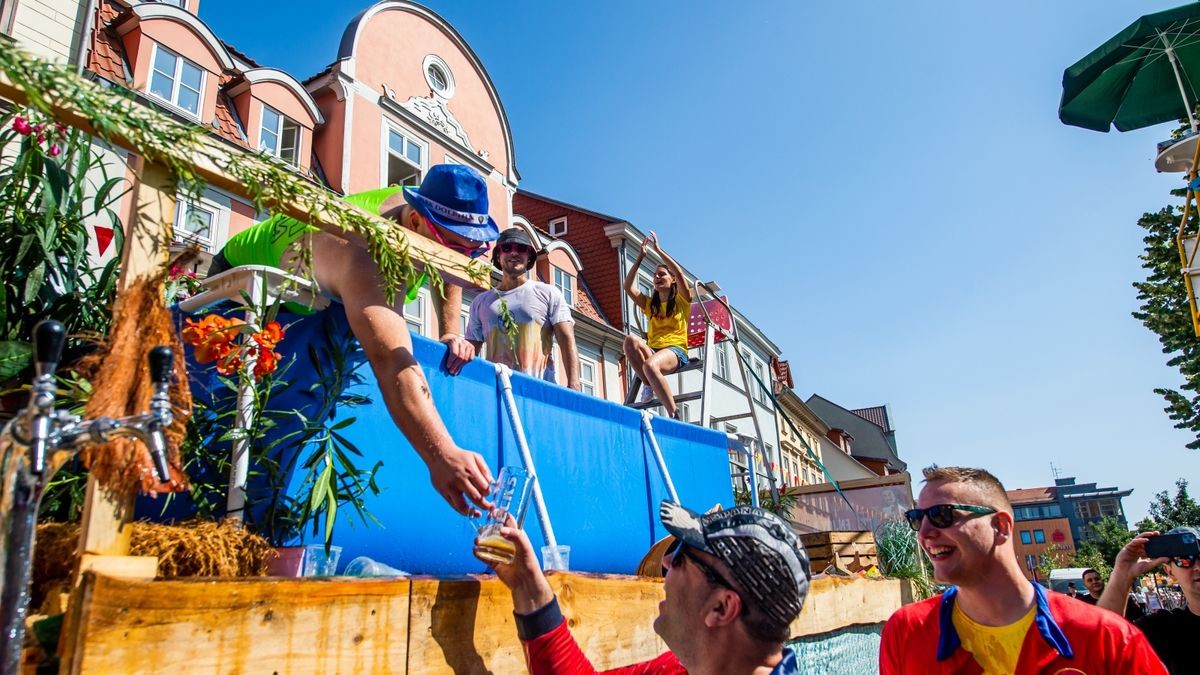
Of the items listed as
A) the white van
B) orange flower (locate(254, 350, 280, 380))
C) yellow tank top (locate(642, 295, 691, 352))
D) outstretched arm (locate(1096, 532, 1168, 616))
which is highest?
yellow tank top (locate(642, 295, 691, 352))

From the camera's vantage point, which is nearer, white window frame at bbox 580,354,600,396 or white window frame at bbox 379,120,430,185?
white window frame at bbox 379,120,430,185

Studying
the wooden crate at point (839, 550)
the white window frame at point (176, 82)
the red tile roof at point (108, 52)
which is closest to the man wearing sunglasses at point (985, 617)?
the wooden crate at point (839, 550)

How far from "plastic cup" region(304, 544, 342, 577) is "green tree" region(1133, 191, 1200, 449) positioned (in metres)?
16.6

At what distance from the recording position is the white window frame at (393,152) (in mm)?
13211

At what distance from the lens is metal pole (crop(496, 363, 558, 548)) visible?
3376mm

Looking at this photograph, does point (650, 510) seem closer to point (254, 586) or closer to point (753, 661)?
point (753, 661)

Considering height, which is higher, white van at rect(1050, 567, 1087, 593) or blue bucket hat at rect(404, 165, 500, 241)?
blue bucket hat at rect(404, 165, 500, 241)

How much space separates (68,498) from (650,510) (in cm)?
321

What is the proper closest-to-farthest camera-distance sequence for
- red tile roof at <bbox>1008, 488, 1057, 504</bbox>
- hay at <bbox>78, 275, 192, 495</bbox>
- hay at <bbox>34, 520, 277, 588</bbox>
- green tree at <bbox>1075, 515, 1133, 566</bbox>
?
hay at <bbox>78, 275, 192, 495</bbox> < hay at <bbox>34, 520, 277, 588</bbox> < green tree at <bbox>1075, 515, 1133, 566</bbox> < red tile roof at <bbox>1008, 488, 1057, 504</bbox>

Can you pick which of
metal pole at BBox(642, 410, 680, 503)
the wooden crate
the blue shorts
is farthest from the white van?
metal pole at BBox(642, 410, 680, 503)

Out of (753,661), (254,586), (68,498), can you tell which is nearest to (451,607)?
(254,586)

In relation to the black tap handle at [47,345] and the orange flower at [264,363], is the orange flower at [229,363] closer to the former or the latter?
the orange flower at [264,363]

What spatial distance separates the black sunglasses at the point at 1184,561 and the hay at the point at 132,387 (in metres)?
3.85

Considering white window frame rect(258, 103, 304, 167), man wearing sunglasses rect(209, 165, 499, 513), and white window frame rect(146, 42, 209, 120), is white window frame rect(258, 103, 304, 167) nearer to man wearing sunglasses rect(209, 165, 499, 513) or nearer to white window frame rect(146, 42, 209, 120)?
white window frame rect(146, 42, 209, 120)
